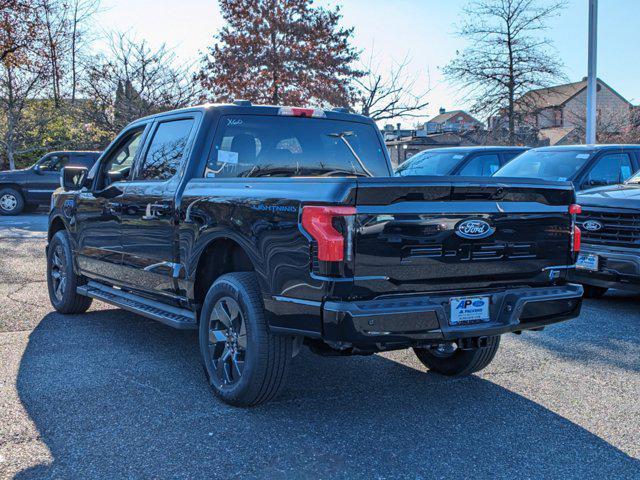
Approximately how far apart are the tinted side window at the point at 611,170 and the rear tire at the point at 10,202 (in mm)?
16204

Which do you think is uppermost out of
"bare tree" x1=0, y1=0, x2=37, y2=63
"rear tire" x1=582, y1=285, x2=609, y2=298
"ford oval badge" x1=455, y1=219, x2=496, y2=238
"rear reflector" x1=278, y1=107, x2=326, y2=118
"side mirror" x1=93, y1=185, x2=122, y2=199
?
"bare tree" x1=0, y1=0, x2=37, y2=63

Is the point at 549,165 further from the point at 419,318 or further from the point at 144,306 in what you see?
the point at 419,318

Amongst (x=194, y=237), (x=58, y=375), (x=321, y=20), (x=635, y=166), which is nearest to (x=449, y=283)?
(x=194, y=237)

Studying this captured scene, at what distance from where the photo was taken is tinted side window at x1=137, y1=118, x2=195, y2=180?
536 centimetres

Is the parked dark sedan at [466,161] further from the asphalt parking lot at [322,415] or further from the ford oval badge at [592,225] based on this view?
the asphalt parking lot at [322,415]

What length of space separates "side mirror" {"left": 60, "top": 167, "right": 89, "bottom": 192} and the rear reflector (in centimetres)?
243

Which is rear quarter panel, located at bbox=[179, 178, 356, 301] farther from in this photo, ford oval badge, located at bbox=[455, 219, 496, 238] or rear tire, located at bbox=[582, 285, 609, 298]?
rear tire, located at bbox=[582, 285, 609, 298]

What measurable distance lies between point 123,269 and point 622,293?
6358mm

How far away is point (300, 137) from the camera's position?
549 cm

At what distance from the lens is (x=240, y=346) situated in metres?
4.35

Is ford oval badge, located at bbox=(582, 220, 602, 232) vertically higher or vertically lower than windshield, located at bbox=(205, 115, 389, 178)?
lower

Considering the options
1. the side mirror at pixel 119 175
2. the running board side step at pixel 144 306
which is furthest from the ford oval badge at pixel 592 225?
the side mirror at pixel 119 175

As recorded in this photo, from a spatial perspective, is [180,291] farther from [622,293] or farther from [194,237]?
[622,293]

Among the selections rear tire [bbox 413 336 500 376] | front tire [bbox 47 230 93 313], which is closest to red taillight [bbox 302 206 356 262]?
rear tire [bbox 413 336 500 376]
